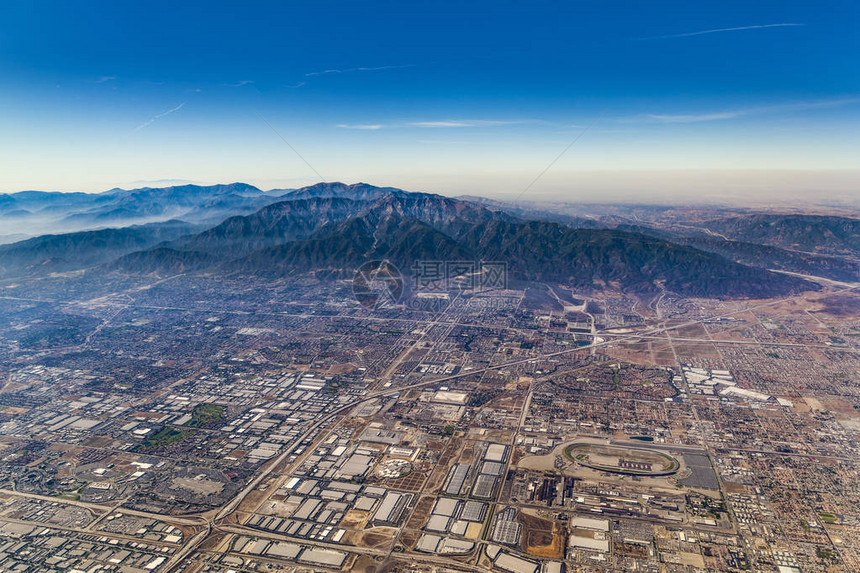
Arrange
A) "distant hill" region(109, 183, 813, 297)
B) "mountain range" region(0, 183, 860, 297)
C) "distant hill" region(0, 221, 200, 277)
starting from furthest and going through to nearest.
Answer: "distant hill" region(0, 221, 200, 277)
"mountain range" region(0, 183, 860, 297)
"distant hill" region(109, 183, 813, 297)

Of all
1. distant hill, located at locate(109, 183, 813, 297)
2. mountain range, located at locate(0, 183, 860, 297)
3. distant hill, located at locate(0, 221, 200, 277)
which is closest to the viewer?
distant hill, located at locate(109, 183, 813, 297)

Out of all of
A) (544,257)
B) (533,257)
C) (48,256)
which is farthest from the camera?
(48,256)

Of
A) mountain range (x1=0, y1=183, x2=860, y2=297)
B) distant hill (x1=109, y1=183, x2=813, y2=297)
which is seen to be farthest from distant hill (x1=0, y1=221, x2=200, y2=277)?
distant hill (x1=109, y1=183, x2=813, y2=297)

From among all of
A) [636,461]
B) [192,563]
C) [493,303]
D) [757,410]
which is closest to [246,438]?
[192,563]

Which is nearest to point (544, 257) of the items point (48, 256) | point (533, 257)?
point (533, 257)

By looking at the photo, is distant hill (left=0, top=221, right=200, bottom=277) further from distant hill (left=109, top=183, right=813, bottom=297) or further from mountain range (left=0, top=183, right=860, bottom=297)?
distant hill (left=109, top=183, right=813, bottom=297)

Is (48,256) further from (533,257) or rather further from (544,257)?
(544,257)

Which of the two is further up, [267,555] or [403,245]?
[403,245]

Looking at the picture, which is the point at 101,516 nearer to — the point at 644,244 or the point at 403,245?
the point at 403,245

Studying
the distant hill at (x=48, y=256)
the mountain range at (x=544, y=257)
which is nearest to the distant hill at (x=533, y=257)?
the mountain range at (x=544, y=257)

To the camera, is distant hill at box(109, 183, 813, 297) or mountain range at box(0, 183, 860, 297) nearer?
distant hill at box(109, 183, 813, 297)

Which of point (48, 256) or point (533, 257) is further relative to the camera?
point (48, 256)
